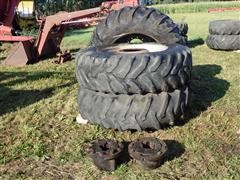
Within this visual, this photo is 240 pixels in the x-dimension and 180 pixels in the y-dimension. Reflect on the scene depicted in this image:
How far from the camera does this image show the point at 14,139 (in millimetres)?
3945

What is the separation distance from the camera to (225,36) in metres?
8.70

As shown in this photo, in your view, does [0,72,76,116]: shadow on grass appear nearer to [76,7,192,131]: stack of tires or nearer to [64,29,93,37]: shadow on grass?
[76,7,192,131]: stack of tires

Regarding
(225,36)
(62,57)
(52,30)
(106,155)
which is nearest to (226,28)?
(225,36)

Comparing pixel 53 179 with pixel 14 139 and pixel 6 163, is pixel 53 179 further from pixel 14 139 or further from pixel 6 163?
pixel 14 139

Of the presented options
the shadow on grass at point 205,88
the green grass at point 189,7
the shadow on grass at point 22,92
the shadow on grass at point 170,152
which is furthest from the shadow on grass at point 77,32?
the green grass at point 189,7

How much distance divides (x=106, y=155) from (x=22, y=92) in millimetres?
2765

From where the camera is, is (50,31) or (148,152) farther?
(50,31)

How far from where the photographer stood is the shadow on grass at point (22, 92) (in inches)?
199

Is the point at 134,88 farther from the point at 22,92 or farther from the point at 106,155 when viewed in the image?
the point at 22,92

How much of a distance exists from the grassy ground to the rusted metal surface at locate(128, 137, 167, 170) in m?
0.07

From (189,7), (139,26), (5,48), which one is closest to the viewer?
(139,26)

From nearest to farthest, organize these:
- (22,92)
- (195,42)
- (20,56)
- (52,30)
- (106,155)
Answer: (106,155), (22,92), (20,56), (52,30), (195,42)

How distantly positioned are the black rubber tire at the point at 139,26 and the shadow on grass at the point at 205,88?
2.37 feet

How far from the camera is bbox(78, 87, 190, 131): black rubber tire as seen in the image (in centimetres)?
389
